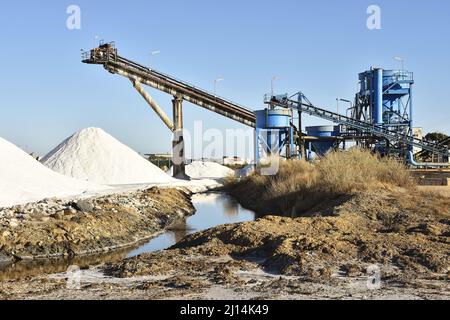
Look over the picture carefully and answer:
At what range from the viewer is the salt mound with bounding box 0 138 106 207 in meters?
20.8

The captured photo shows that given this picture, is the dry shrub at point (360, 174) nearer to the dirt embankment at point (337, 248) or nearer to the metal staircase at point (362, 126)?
the dirt embankment at point (337, 248)

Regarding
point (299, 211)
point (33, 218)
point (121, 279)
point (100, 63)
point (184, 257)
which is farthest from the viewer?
point (100, 63)

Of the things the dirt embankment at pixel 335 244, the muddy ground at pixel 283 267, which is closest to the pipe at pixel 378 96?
the dirt embankment at pixel 335 244

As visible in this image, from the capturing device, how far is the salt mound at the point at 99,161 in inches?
1442

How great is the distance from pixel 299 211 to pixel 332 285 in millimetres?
11570

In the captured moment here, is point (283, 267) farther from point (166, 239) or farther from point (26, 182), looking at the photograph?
point (26, 182)

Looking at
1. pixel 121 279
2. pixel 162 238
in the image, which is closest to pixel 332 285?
pixel 121 279

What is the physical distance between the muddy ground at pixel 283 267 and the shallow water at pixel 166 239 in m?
2.14

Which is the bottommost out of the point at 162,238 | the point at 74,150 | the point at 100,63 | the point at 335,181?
the point at 162,238

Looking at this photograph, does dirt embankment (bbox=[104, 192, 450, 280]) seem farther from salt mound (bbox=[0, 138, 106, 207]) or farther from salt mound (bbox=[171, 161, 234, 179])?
salt mound (bbox=[171, 161, 234, 179])

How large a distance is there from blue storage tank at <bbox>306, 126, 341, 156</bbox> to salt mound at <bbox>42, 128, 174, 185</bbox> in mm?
11588

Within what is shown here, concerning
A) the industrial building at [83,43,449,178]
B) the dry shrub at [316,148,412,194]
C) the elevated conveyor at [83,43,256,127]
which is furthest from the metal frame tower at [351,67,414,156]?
the dry shrub at [316,148,412,194]
